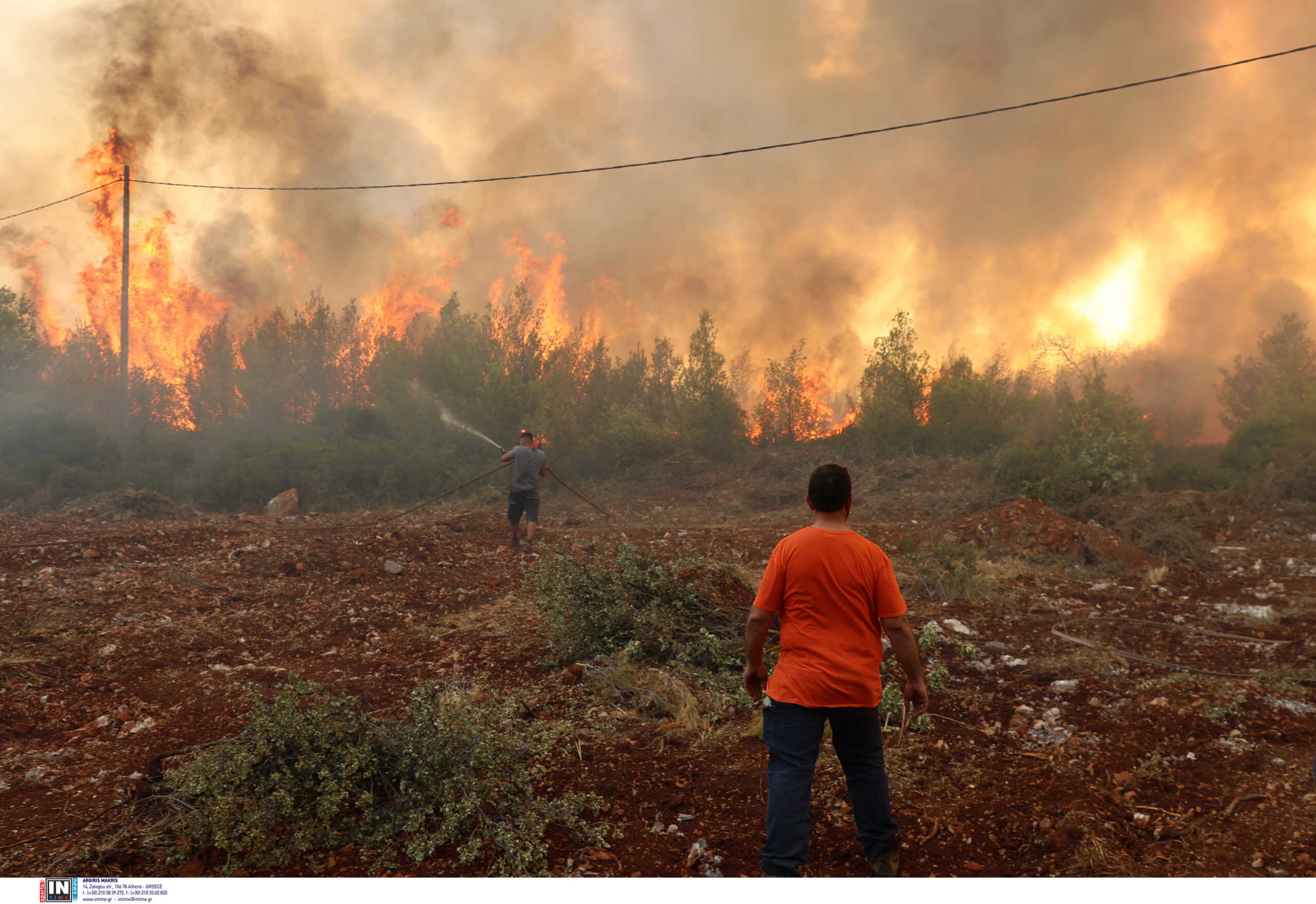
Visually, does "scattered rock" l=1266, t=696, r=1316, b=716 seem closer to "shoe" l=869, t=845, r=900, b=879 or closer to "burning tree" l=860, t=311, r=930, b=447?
"shoe" l=869, t=845, r=900, b=879

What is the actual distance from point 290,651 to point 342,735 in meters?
3.80

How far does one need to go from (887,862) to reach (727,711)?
6.78ft

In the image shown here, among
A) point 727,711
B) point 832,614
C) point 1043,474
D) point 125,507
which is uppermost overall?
point 1043,474

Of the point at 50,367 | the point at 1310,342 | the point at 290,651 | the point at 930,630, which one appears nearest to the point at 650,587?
the point at 930,630

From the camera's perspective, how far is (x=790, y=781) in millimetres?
2693

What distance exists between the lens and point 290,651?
6.88 meters

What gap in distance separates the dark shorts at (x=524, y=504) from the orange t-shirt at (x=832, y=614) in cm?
901

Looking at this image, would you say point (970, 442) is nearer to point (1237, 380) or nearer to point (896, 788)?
point (1237, 380)

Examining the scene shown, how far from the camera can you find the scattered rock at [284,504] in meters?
18.3

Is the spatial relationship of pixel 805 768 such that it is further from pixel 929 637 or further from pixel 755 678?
pixel 929 637

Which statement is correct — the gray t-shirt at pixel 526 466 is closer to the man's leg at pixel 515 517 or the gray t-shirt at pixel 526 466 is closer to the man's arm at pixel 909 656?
the man's leg at pixel 515 517

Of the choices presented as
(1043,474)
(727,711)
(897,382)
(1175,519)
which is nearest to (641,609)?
(727,711)

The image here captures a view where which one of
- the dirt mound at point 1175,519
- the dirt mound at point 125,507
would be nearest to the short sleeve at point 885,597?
the dirt mound at point 1175,519

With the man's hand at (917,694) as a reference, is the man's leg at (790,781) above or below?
below
